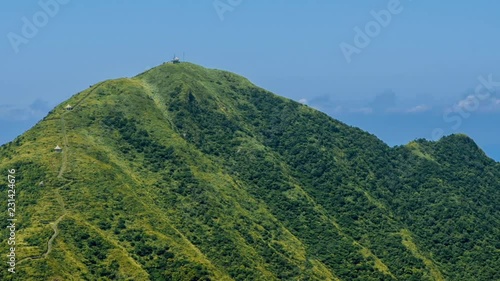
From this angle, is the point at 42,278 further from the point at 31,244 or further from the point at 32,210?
the point at 32,210

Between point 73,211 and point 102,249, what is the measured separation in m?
14.7

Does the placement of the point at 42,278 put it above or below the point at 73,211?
below

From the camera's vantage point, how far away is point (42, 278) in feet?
554

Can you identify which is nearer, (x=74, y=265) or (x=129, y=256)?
(x=74, y=265)

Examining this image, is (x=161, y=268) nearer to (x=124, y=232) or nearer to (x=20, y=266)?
(x=124, y=232)

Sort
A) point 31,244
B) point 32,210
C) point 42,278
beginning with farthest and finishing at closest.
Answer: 1. point 32,210
2. point 31,244
3. point 42,278

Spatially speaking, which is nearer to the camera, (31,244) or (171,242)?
(31,244)

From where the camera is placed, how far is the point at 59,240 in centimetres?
18362

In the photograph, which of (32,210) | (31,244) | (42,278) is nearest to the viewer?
(42,278)

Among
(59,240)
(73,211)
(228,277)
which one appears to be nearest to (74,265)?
(59,240)

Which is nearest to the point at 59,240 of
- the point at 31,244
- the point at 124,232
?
the point at 31,244

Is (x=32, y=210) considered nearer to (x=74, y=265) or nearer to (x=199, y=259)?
(x=74, y=265)

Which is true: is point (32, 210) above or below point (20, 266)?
above

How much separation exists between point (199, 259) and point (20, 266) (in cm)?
4198
